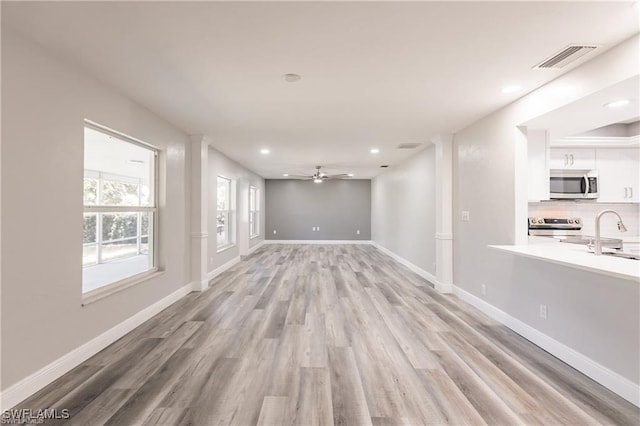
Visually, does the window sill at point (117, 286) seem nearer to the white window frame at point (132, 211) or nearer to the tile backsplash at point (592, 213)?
the white window frame at point (132, 211)

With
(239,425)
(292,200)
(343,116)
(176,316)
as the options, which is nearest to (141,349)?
(176,316)

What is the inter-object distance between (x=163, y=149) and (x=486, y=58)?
3725 mm

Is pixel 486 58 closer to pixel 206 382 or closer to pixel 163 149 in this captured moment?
pixel 206 382

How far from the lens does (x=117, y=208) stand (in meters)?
3.06

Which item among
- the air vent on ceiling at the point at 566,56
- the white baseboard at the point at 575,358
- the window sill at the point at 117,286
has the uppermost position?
the air vent on ceiling at the point at 566,56

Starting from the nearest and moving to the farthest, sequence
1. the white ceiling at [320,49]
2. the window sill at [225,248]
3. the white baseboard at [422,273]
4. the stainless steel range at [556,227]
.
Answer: the white ceiling at [320,49]
the stainless steel range at [556,227]
the white baseboard at [422,273]
the window sill at [225,248]

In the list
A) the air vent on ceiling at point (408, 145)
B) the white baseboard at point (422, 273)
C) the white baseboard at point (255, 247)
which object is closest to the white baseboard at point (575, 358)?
the white baseboard at point (422, 273)

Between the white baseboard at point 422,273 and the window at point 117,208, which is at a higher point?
the window at point 117,208

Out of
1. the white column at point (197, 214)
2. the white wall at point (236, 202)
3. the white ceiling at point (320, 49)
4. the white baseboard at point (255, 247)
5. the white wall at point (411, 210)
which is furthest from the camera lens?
the white baseboard at point (255, 247)

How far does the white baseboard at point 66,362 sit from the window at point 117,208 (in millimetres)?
516

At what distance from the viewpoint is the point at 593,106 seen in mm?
2500

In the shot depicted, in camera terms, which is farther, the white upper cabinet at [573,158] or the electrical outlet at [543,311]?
the white upper cabinet at [573,158]

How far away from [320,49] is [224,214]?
5.49 metres

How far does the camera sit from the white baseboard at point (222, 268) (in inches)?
213
